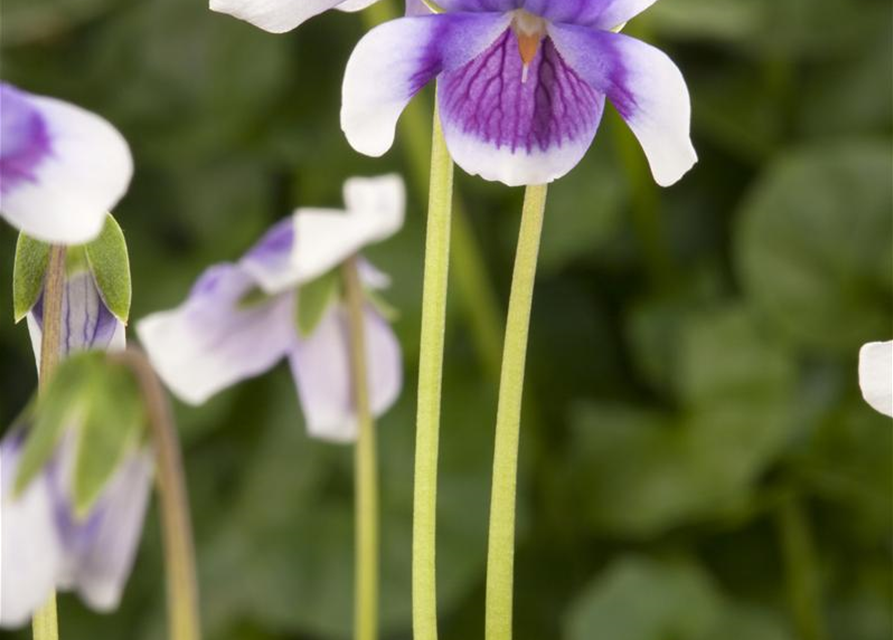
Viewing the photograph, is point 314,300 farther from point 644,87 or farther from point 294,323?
point 644,87

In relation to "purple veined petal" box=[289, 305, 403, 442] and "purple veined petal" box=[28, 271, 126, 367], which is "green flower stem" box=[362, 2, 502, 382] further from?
"purple veined petal" box=[28, 271, 126, 367]

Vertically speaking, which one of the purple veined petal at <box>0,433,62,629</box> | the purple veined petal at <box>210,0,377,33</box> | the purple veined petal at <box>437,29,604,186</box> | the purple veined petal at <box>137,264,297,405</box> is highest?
the purple veined petal at <box>210,0,377,33</box>

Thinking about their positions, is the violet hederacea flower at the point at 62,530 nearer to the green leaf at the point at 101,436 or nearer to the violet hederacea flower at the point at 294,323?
the green leaf at the point at 101,436

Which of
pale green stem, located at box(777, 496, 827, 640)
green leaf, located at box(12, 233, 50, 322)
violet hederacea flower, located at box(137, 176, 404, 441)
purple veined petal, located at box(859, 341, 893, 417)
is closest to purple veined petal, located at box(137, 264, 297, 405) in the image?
violet hederacea flower, located at box(137, 176, 404, 441)

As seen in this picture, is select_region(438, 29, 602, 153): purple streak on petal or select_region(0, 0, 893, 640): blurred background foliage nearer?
select_region(438, 29, 602, 153): purple streak on petal

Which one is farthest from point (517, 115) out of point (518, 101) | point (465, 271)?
point (465, 271)

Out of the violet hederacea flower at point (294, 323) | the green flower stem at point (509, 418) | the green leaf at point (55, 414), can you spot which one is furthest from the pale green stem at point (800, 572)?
the green leaf at point (55, 414)

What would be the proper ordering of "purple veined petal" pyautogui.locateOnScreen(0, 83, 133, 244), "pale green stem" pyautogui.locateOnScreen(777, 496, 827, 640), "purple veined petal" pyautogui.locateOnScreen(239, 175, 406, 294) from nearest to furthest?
"purple veined petal" pyautogui.locateOnScreen(0, 83, 133, 244), "purple veined petal" pyautogui.locateOnScreen(239, 175, 406, 294), "pale green stem" pyautogui.locateOnScreen(777, 496, 827, 640)
